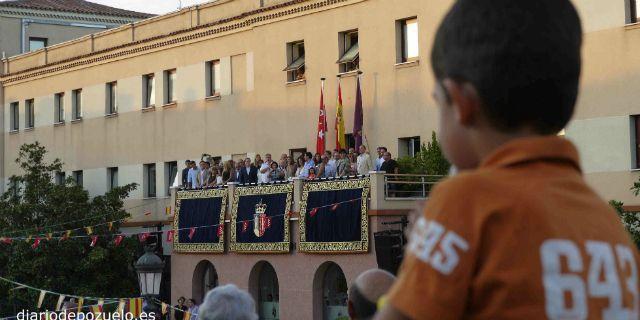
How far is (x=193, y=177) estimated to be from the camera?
38531 millimetres

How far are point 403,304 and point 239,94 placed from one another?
37541 mm

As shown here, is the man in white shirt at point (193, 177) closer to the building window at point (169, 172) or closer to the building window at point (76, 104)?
the building window at point (169, 172)

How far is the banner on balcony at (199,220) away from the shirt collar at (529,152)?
34186 millimetres

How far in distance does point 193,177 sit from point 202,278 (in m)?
3.08

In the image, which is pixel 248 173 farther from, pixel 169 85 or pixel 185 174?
pixel 169 85

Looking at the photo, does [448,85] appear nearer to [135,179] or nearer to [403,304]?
[403,304]

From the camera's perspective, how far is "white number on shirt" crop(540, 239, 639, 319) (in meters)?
2.45

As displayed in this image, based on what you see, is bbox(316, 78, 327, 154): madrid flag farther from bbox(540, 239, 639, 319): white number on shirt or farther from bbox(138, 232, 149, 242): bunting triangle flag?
bbox(540, 239, 639, 319): white number on shirt

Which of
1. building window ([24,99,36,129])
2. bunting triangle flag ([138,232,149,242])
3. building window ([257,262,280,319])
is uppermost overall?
building window ([24,99,36,129])

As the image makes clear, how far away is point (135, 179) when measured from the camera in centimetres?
4481

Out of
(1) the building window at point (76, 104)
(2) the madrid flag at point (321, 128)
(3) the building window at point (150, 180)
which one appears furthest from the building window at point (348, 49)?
(1) the building window at point (76, 104)

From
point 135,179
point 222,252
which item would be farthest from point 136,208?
point 222,252

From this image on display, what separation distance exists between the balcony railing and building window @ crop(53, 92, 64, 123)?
69.8 feet

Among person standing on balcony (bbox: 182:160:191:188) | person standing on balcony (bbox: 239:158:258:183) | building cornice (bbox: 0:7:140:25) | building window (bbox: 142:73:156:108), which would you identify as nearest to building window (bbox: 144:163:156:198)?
building window (bbox: 142:73:156:108)
